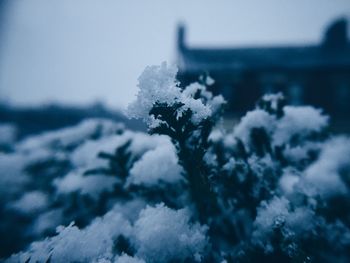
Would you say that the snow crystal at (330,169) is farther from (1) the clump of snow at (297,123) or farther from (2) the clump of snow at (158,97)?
(2) the clump of snow at (158,97)

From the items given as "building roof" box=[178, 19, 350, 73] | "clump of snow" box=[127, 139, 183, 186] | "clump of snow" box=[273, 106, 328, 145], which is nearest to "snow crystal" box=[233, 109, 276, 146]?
"clump of snow" box=[273, 106, 328, 145]

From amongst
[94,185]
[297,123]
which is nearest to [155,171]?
[94,185]

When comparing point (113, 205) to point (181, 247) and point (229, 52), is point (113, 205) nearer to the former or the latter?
point (181, 247)

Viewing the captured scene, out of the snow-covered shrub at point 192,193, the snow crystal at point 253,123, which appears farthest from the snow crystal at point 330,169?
the snow crystal at point 253,123

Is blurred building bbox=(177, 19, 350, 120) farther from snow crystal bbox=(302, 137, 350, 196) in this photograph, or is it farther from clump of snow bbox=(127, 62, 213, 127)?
clump of snow bbox=(127, 62, 213, 127)

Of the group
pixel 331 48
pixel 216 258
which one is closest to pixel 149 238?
pixel 216 258

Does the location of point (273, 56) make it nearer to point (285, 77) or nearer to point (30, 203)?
point (285, 77)
